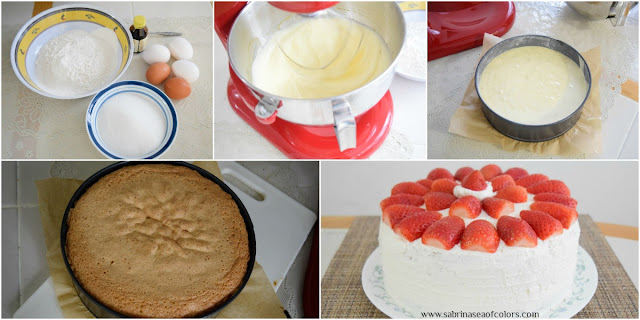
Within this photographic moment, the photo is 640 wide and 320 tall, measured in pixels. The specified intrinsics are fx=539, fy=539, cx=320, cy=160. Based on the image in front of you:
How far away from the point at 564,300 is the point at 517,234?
0.25 m

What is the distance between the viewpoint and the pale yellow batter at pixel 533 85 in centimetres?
113

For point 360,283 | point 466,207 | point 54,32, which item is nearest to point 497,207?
point 466,207

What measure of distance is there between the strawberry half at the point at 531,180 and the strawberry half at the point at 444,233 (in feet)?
0.84

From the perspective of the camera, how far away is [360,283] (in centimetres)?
130

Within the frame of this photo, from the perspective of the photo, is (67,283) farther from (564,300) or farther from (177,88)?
(564,300)

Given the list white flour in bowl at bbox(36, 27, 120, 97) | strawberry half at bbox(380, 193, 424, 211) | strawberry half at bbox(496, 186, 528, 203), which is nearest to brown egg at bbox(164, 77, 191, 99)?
white flour in bowl at bbox(36, 27, 120, 97)

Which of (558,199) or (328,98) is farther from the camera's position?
(558,199)

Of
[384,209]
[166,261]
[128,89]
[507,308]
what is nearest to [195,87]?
[128,89]

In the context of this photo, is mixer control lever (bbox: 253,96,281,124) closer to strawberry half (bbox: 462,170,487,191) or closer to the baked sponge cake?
the baked sponge cake

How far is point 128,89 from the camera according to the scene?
1234 mm

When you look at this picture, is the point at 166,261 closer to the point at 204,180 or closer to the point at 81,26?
the point at 204,180

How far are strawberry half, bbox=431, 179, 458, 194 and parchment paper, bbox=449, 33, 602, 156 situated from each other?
0.12m

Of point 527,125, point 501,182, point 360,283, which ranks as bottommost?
point 360,283

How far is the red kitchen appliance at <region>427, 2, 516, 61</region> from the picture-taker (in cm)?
127
